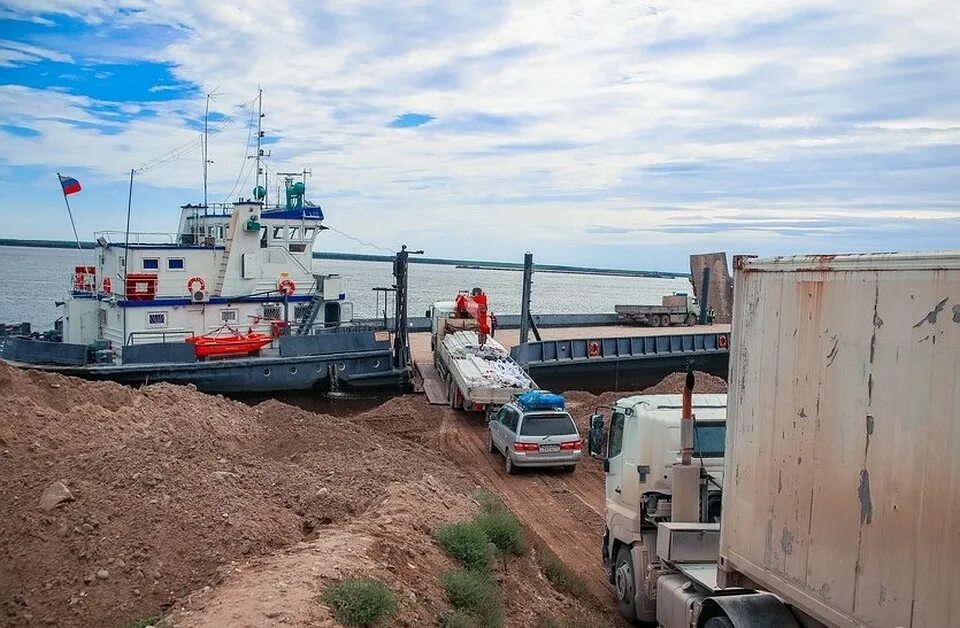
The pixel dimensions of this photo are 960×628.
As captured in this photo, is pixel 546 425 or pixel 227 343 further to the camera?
pixel 227 343

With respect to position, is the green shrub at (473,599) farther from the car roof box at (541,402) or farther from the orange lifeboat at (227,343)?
the orange lifeboat at (227,343)

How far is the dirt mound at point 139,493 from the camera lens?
7.11 metres

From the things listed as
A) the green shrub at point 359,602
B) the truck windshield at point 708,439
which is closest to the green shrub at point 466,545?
the green shrub at point 359,602

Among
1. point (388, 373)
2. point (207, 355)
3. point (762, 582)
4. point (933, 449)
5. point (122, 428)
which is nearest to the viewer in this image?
point (933, 449)

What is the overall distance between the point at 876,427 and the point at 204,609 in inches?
Answer: 199

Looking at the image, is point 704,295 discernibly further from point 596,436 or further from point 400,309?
point 596,436

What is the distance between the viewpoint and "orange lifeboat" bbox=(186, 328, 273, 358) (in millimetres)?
25609

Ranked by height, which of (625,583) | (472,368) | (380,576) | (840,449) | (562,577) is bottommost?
(562,577)

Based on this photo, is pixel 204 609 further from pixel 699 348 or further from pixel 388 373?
pixel 699 348

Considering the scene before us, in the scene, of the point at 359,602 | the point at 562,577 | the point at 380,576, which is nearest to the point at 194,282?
the point at 562,577

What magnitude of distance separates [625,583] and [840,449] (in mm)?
4631

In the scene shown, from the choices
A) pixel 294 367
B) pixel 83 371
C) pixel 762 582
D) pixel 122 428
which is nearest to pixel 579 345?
pixel 294 367

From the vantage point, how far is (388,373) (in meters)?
27.8

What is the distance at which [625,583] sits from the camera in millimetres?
8922
